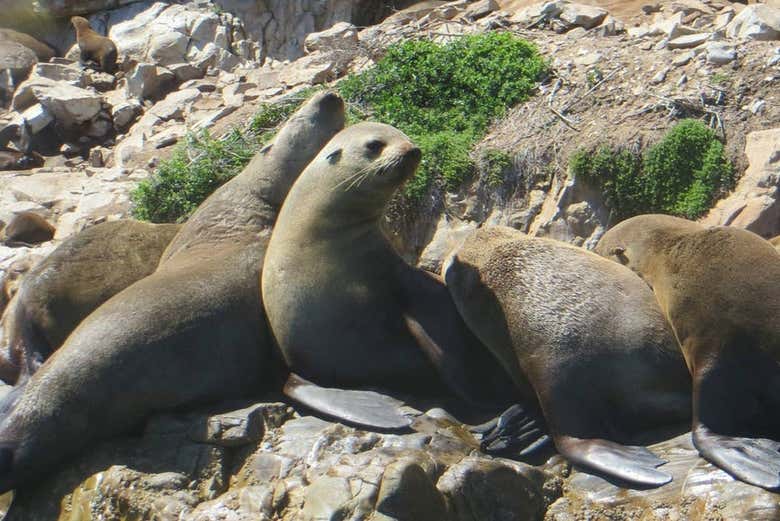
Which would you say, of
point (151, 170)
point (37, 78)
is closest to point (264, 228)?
point (151, 170)

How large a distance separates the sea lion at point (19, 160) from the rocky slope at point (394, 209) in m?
0.18

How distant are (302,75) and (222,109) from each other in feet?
3.35

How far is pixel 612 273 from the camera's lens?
659cm

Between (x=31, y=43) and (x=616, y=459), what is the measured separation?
47.7 feet

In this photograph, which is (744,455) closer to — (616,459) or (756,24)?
(616,459)

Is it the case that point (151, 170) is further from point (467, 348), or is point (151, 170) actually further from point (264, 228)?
point (467, 348)

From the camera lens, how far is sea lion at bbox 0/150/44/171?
14891mm

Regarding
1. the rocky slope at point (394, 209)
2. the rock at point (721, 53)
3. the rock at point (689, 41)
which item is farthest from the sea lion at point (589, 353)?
the rock at point (689, 41)

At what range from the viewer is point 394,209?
10.7 meters

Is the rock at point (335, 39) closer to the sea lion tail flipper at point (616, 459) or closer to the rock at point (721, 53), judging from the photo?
the rock at point (721, 53)

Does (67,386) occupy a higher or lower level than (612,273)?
lower

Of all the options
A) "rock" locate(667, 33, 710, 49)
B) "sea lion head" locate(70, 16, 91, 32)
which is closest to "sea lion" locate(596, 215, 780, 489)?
"rock" locate(667, 33, 710, 49)

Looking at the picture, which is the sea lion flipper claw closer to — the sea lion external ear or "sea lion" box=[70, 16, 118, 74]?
the sea lion external ear

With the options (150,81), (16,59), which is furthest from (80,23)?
(150,81)
